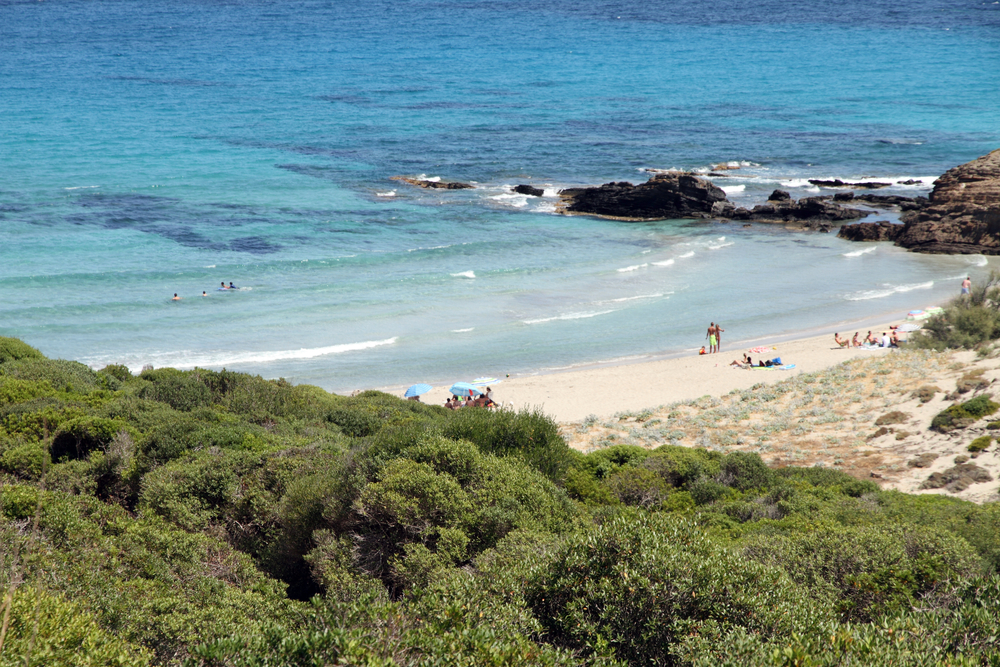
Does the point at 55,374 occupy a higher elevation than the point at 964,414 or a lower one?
higher

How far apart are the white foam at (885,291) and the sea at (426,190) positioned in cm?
30

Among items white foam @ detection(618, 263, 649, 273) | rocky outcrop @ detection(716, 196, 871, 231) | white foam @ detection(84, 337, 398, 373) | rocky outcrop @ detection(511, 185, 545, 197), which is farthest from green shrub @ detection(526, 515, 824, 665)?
rocky outcrop @ detection(511, 185, 545, 197)

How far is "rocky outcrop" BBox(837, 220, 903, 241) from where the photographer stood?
3978 centimetres

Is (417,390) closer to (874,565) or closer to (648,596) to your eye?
(874,565)

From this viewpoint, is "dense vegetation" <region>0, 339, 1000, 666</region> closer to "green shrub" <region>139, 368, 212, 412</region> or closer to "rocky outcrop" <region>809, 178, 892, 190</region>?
"green shrub" <region>139, 368, 212, 412</region>

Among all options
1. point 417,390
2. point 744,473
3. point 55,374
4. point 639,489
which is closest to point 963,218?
point 417,390

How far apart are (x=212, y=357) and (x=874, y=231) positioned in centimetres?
3222

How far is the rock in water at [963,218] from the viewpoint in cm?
3731

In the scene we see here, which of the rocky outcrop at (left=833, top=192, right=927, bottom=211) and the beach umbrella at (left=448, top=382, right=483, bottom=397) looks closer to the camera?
the beach umbrella at (left=448, top=382, right=483, bottom=397)

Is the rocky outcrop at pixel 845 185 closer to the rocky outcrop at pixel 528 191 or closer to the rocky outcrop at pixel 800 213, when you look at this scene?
the rocky outcrop at pixel 800 213

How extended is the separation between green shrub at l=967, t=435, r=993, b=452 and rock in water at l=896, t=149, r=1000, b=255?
25.8 meters

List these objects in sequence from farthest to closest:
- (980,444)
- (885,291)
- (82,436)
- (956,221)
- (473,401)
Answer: (956,221)
(885,291)
(473,401)
(980,444)
(82,436)

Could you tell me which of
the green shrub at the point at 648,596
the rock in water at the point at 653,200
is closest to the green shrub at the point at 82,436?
the green shrub at the point at 648,596

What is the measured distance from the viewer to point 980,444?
15.0 meters
